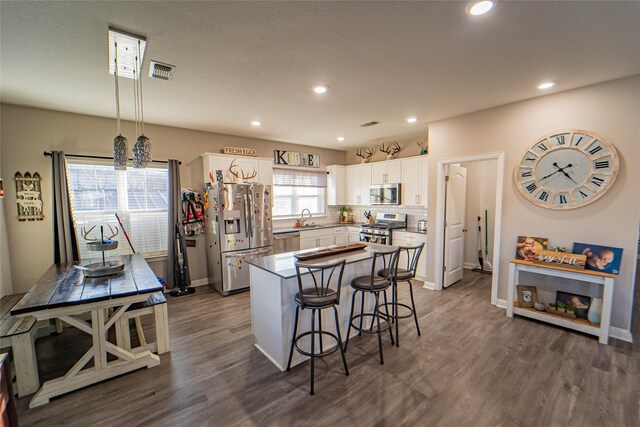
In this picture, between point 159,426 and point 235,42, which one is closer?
point 159,426

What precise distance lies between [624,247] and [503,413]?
7.56ft

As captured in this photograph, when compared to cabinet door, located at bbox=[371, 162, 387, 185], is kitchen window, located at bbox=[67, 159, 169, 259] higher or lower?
lower

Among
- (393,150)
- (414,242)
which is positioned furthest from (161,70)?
(393,150)

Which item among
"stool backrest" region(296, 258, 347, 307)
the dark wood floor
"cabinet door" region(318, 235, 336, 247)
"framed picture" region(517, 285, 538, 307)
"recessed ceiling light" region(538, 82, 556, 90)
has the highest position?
"recessed ceiling light" region(538, 82, 556, 90)

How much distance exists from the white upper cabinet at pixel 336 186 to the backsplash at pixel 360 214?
30cm

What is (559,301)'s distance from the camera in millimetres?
3127

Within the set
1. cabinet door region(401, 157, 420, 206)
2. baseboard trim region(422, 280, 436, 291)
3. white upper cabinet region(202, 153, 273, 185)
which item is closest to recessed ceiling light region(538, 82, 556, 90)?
cabinet door region(401, 157, 420, 206)

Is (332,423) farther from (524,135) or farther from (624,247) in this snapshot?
(524,135)

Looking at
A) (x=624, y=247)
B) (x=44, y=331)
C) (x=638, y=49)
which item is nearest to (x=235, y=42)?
(x=638, y=49)

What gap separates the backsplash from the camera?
5.45 m

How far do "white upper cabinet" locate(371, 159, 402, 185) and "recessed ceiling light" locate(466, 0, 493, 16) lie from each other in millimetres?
3599

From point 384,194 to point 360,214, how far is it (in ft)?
3.91

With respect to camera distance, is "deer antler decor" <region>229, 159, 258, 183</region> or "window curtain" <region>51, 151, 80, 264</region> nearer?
"window curtain" <region>51, 151, 80, 264</region>

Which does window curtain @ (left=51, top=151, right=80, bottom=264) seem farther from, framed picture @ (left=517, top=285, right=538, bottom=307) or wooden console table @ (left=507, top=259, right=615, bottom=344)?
framed picture @ (left=517, top=285, right=538, bottom=307)
